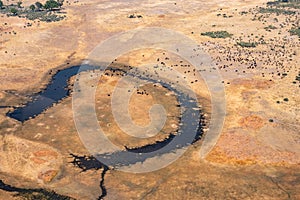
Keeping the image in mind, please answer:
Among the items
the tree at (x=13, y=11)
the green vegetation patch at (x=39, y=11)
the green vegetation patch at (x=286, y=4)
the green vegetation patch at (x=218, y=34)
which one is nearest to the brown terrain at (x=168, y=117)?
the green vegetation patch at (x=218, y=34)

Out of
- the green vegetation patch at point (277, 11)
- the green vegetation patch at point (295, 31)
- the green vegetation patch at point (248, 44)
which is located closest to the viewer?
the green vegetation patch at point (248, 44)

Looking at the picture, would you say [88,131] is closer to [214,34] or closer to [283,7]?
[214,34]

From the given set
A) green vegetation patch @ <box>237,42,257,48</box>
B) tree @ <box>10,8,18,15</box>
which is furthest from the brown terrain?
tree @ <box>10,8,18,15</box>

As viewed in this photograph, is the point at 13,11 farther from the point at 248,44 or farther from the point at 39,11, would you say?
the point at 248,44

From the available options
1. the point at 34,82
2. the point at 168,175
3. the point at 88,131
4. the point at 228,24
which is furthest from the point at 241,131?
the point at 228,24

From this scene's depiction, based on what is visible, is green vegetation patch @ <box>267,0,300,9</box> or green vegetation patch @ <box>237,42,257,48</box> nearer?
green vegetation patch @ <box>237,42,257,48</box>

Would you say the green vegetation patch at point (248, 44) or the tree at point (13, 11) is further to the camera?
the tree at point (13, 11)

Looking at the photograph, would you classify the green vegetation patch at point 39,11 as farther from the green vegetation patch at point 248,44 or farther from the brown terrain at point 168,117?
the green vegetation patch at point 248,44

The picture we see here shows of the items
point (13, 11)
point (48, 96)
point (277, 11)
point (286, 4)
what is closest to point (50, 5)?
point (13, 11)

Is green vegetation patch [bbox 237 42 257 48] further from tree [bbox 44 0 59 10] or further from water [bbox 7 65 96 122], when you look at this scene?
tree [bbox 44 0 59 10]
